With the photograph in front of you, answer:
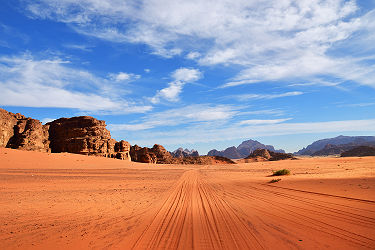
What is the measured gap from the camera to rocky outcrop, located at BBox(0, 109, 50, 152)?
4284cm

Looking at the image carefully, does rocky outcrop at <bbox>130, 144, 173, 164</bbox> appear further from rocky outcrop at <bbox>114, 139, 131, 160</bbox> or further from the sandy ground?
the sandy ground

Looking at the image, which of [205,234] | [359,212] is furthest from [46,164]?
[359,212]

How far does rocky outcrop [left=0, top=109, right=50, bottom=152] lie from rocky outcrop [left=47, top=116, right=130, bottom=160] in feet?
12.0

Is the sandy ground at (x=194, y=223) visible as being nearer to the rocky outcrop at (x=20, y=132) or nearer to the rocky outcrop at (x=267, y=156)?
the rocky outcrop at (x=20, y=132)

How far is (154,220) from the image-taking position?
593 cm

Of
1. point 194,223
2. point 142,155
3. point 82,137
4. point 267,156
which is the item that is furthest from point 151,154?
point 194,223

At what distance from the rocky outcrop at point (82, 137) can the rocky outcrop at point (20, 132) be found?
3.66 meters

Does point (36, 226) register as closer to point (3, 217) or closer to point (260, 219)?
point (3, 217)

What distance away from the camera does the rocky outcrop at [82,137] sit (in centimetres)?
5053

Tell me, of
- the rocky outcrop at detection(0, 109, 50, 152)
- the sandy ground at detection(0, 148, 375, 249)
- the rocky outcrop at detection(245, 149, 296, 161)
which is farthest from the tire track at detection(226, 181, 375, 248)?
the rocky outcrop at detection(245, 149, 296, 161)

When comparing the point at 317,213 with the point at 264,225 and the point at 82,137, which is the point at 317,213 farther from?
the point at 82,137

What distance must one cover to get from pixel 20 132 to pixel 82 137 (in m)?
12.1

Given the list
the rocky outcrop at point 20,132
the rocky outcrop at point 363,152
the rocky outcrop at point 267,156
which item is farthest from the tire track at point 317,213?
the rocky outcrop at point 363,152

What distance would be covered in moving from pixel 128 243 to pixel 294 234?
3.53 metres
